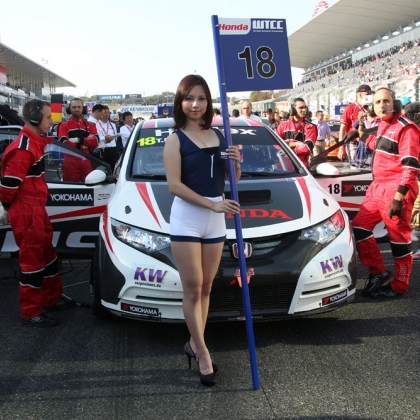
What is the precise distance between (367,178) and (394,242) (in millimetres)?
1016

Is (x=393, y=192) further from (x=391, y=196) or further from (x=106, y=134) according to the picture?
(x=106, y=134)

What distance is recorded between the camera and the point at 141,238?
373 cm

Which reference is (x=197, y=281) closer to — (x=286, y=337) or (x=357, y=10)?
(x=286, y=337)

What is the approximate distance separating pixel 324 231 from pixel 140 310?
1.39 metres

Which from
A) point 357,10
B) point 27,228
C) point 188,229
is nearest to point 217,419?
point 188,229

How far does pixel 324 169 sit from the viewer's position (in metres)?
4.93

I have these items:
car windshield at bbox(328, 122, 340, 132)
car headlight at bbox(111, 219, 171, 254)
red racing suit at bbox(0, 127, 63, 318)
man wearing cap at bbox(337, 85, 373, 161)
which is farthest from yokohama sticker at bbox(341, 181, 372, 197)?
car windshield at bbox(328, 122, 340, 132)

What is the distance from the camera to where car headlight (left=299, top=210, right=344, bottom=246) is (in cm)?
380

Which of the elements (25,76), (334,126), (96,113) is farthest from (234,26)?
(25,76)

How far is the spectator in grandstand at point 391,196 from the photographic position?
14.7ft

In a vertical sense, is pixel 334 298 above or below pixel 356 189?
below

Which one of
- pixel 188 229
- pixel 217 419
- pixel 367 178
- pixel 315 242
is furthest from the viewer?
pixel 367 178

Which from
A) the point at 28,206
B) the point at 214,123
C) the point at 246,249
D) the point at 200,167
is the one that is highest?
the point at 214,123

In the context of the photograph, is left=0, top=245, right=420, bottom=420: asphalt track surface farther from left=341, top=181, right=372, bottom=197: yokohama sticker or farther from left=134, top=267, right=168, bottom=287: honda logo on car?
left=341, top=181, right=372, bottom=197: yokohama sticker
